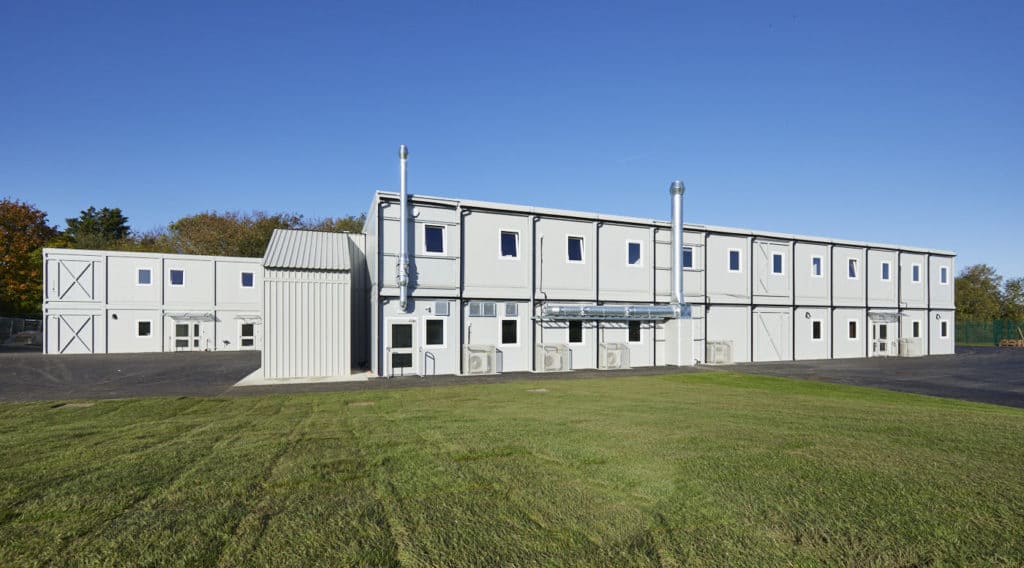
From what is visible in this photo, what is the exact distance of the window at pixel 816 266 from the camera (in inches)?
1017

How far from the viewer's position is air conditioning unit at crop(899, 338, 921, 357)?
91.6ft

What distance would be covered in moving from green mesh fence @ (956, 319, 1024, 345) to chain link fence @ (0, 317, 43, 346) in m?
78.4

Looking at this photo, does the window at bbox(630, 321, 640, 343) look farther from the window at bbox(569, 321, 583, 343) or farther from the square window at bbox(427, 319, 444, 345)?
the square window at bbox(427, 319, 444, 345)

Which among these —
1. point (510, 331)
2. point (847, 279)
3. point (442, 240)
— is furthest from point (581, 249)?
point (847, 279)

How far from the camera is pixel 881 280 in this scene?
27.9 m

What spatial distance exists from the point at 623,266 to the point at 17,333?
152ft

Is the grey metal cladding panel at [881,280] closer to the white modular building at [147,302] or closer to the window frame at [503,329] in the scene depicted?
the window frame at [503,329]

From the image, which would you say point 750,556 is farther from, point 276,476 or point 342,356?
point 342,356

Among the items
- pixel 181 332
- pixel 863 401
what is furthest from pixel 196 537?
pixel 181 332

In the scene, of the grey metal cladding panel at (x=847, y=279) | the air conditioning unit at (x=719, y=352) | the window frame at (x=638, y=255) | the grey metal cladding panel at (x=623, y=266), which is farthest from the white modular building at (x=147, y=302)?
the grey metal cladding panel at (x=847, y=279)

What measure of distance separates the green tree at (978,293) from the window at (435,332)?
210 feet

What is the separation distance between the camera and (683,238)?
22.4 meters

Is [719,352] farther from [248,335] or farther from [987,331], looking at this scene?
[987,331]

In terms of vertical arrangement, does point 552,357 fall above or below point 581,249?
below
